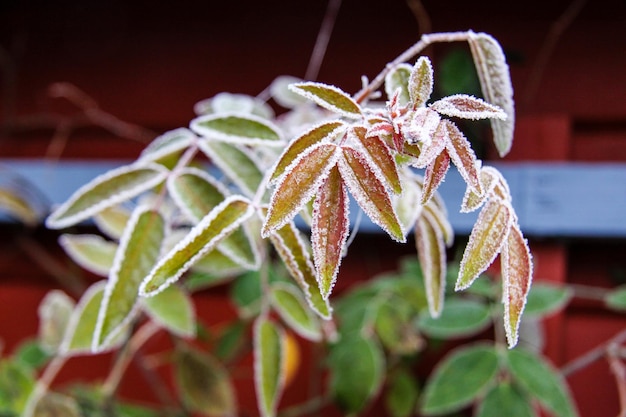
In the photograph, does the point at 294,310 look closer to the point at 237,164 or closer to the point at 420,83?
the point at 237,164

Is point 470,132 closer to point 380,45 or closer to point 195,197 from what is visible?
point 380,45

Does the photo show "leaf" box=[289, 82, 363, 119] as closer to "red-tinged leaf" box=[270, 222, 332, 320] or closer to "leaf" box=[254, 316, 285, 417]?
"red-tinged leaf" box=[270, 222, 332, 320]

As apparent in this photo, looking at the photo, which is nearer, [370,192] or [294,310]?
[370,192]

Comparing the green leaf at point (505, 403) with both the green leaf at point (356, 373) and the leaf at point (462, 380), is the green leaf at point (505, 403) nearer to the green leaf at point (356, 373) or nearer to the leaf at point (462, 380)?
the leaf at point (462, 380)

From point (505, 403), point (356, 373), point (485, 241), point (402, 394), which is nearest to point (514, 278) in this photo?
point (485, 241)

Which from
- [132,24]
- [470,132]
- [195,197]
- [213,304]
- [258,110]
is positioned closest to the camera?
[195,197]

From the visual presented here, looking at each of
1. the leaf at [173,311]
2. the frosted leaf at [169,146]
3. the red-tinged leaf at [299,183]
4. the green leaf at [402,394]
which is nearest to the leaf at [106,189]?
the frosted leaf at [169,146]

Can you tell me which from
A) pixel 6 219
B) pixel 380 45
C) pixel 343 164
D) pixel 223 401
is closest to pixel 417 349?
pixel 223 401
